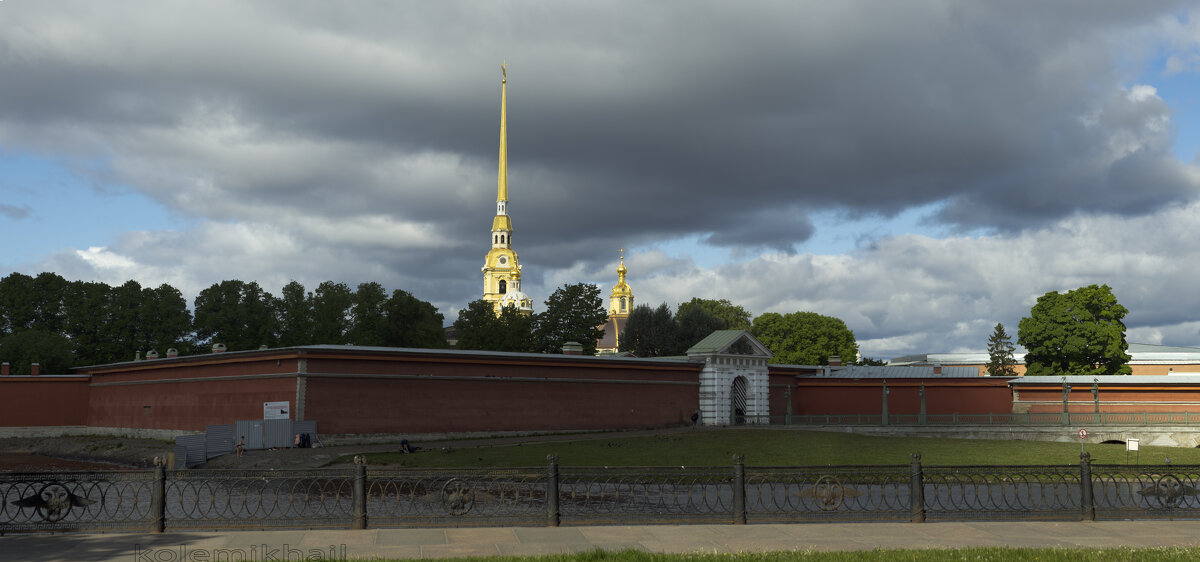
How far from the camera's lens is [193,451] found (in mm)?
36094

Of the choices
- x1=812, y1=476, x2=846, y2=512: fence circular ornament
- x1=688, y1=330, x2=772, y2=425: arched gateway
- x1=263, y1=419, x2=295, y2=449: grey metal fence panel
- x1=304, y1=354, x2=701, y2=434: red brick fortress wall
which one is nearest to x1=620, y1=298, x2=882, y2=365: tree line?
x1=688, y1=330, x2=772, y2=425: arched gateway

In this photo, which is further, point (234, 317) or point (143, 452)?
point (234, 317)

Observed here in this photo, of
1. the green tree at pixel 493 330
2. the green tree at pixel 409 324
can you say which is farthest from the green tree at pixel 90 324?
the green tree at pixel 493 330

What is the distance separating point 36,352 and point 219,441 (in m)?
37.3

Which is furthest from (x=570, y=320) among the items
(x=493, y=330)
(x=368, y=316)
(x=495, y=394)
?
(x=495, y=394)

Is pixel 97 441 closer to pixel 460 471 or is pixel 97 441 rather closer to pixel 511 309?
pixel 511 309

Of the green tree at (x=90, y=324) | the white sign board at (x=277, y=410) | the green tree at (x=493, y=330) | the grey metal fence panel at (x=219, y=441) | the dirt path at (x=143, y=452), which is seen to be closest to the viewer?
the dirt path at (x=143, y=452)

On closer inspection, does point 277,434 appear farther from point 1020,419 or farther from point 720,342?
point 1020,419

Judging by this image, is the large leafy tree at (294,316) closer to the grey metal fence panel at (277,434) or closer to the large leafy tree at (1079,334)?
the grey metal fence panel at (277,434)

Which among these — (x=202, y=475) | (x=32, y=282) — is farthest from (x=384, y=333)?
(x=202, y=475)

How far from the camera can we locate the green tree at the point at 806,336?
106125 millimetres

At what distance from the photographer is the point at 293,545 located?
14406 mm

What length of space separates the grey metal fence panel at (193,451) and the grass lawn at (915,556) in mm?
26538

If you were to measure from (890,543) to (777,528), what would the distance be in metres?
2.20
